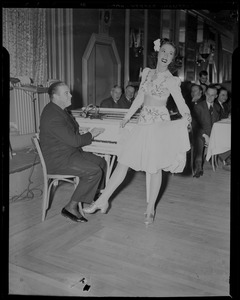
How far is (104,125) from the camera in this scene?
109 inches

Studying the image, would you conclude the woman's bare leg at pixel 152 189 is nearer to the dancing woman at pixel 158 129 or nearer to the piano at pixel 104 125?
the dancing woman at pixel 158 129

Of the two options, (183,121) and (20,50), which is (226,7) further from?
(20,50)

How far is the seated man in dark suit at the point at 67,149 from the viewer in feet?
8.27

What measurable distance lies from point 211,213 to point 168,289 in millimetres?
1053

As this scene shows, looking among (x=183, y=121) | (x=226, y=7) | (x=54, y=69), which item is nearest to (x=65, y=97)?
(x=54, y=69)

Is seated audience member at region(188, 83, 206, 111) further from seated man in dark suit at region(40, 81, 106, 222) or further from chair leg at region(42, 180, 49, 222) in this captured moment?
chair leg at region(42, 180, 49, 222)

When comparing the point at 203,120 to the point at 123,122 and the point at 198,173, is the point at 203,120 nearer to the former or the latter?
the point at 198,173

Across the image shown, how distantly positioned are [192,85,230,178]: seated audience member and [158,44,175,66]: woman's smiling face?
2.89 ft

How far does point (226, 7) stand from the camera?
5.24ft

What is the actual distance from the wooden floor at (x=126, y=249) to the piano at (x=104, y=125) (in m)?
0.43

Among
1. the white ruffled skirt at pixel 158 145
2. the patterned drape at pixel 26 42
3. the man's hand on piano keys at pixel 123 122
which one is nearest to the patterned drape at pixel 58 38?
the patterned drape at pixel 26 42

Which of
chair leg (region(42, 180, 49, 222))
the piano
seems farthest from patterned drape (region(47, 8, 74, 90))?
chair leg (region(42, 180, 49, 222))

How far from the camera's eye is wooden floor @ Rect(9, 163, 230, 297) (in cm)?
185
